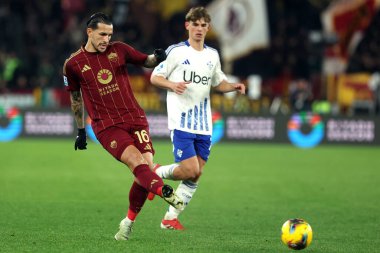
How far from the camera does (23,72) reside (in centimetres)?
2858

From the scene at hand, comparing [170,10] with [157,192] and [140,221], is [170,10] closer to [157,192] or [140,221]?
A: [140,221]

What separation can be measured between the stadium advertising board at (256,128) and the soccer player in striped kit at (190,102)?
45.8 feet

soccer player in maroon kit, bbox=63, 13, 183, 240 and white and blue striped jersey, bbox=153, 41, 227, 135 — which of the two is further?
white and blue striped jersey, bbox=153, 41, 227, 135

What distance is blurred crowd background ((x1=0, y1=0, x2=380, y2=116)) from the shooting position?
28406 mm

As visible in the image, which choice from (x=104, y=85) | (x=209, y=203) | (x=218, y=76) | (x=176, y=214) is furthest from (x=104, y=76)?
(x=209, y=203)

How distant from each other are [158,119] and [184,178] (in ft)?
46.9

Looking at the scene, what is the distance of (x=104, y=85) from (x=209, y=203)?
4271 millimetres

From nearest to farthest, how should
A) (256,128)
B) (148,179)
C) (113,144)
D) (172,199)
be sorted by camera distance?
(172,199) < (148,179) < (113,144) < (256,128)

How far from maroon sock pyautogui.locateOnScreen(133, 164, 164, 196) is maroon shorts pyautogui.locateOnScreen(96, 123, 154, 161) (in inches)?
11.9

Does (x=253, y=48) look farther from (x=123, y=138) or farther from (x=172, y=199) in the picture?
(x=172, y=199)

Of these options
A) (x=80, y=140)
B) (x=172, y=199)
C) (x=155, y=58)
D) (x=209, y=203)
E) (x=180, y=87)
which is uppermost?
(x=155, y=58)

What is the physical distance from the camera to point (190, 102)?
10.7m

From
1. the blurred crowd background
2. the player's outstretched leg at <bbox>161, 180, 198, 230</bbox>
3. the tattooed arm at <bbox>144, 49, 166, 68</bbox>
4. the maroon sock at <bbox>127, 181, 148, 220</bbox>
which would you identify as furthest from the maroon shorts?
the blurred crowd background

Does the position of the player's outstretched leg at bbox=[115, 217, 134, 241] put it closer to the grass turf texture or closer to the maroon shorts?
→ the grass turf texture
